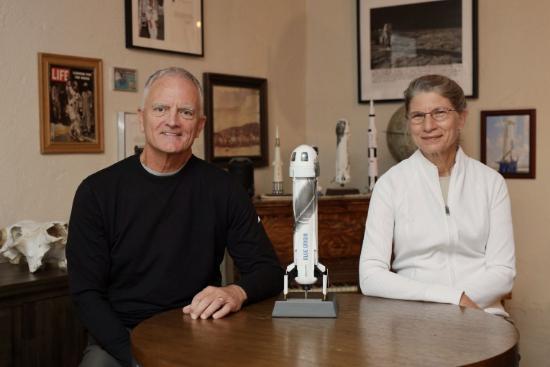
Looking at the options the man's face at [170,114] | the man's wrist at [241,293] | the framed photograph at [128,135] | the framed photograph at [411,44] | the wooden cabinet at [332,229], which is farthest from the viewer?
the framed photograph at [411,44]

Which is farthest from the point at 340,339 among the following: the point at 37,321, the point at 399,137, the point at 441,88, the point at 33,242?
the point at 399,137

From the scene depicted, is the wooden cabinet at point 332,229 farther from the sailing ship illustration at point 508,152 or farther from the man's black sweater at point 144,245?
the man's black sweater at point 144,245

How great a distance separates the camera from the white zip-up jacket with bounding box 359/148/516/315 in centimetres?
240

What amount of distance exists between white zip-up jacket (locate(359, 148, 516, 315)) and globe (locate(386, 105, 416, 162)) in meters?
1.69

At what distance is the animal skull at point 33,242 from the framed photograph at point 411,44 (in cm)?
254

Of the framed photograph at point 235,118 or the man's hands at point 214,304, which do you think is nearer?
the man's hands at point 214,304

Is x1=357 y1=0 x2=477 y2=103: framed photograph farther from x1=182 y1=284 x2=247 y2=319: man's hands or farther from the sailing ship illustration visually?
x1=182 y1=284 x2=247 y2=319: man's hands

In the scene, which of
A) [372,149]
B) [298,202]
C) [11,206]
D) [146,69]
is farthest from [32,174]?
[372,149]

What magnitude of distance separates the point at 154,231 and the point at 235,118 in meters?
2.17

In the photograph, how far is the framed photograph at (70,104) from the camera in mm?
3158

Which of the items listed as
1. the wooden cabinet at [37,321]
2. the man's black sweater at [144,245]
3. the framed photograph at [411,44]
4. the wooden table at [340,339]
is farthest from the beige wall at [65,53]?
the wooden table at [340,339]

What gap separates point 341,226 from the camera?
3850mm

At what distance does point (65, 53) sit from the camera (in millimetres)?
3254

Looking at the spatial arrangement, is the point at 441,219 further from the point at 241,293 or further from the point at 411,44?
the point at 411,44
